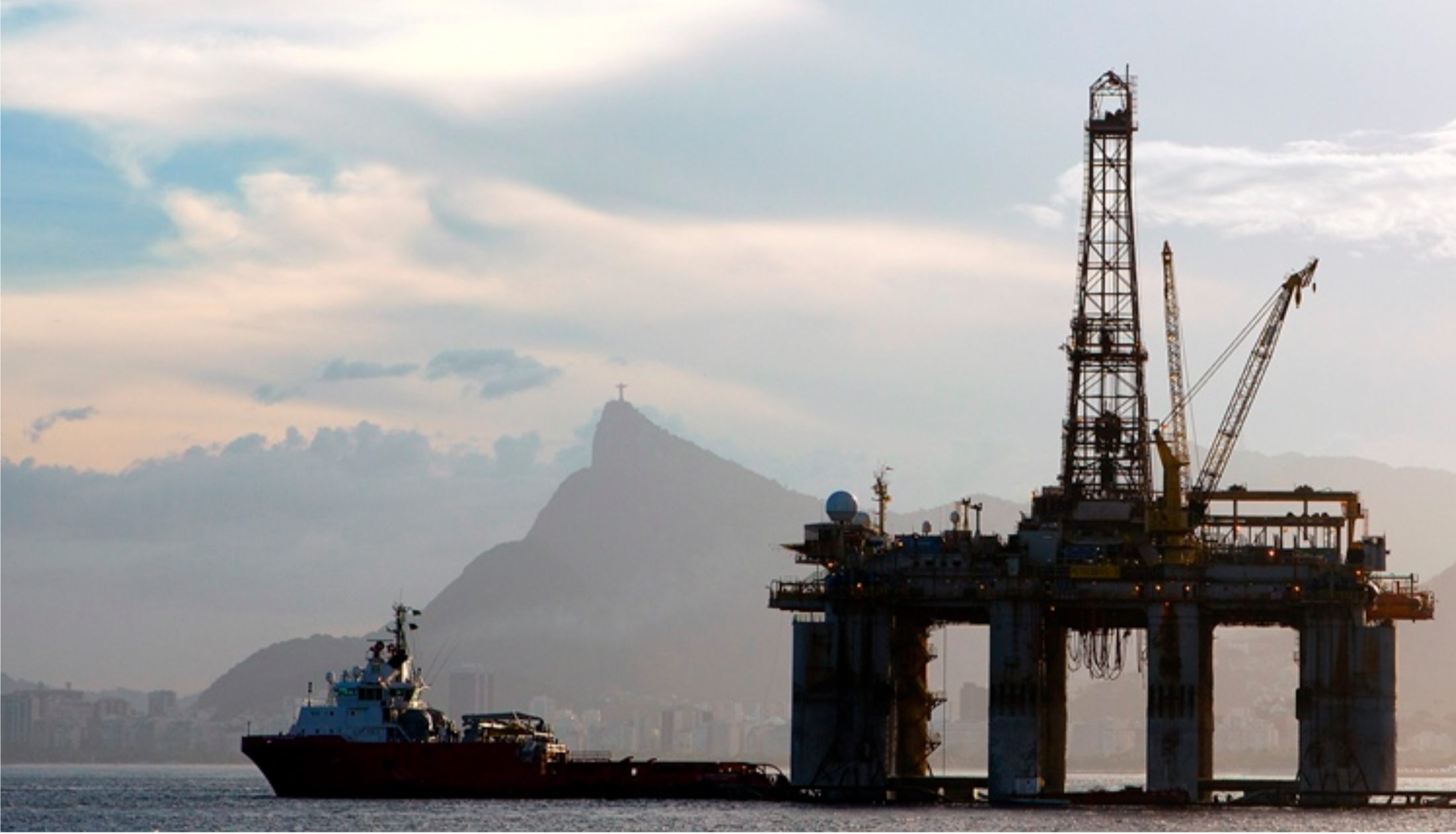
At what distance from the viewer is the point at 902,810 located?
121m

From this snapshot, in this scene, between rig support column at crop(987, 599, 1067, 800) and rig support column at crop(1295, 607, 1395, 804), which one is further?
rig support column at crop(987, 599, 1067, 800)

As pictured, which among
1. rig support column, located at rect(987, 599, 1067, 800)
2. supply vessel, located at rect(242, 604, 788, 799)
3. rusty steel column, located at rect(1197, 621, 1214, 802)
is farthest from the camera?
supply vessel, located at rect(242, 604, 788, 799)

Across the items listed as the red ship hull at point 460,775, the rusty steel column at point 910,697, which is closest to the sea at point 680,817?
the red ship hull at point 460,775

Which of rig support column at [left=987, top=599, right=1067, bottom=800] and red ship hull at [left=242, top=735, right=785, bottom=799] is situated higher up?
rig support column at [left=987, top=599, right=1067, bottom=800]

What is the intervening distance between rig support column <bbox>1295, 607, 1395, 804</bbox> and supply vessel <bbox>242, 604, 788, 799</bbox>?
25604 mm

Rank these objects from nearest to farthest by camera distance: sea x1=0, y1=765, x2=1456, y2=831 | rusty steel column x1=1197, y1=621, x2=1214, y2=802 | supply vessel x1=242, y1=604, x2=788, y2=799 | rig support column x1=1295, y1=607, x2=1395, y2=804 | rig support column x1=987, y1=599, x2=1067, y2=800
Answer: sea x1=0, y1=765, x2=1456, y2=831 → rig support column x1=1295, y1=607, x2=1395, y2=804 → rig support column x1=987, y1=599, x2=1067, y2=800 → rusty steel column x1=1197, y1=621, x2=1214, y2=802 → supply vessel x1=242, y1=604, x2=788, y2=799

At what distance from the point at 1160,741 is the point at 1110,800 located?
476cm

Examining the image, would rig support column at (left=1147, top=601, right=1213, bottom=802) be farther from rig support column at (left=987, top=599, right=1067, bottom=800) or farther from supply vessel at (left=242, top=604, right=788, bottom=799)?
supply vessel at (left=242, top=604, right=788, bottom=799)

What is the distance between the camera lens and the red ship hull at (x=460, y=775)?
132 metres

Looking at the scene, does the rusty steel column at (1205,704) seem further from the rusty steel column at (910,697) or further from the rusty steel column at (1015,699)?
the rusty steel column at (910,697)

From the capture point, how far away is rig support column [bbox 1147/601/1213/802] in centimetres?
12256

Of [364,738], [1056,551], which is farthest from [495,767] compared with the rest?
[1056,551]

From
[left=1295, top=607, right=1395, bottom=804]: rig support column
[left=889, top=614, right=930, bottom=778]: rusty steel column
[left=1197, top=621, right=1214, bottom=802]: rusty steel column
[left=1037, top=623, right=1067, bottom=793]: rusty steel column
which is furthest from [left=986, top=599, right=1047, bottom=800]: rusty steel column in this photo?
[left=1295, top=607, right=1395, bottom=804]: rig support column

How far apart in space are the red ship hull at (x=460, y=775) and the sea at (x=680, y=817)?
3.39 feet
